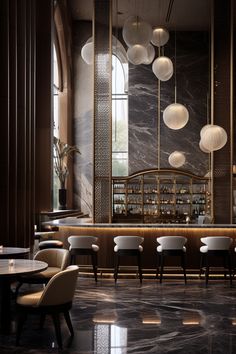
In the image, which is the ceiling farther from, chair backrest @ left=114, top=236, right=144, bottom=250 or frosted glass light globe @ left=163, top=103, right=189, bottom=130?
chair backrest @ left=114, top=236, right=144, bottom=250

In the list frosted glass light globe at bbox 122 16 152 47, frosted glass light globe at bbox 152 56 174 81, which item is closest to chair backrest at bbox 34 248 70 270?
frosted glass light globe at bbox 122 16 152 47

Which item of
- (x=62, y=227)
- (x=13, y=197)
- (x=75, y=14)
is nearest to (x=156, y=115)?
(x=75, y=14)

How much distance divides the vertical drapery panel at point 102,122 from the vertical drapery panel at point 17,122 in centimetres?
124

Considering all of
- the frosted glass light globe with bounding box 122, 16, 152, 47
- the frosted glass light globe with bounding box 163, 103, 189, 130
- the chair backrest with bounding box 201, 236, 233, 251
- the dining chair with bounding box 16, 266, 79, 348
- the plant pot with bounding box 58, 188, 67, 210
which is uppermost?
the frosted glass light globe with bounding box 122, 16, 152, 47

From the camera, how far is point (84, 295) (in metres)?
8.04

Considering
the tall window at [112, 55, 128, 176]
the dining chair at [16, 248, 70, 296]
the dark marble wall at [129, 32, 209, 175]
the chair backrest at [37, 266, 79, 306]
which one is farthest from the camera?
the tall window at [112, 55, 128, 176]

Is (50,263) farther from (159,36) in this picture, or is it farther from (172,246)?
(159,36)

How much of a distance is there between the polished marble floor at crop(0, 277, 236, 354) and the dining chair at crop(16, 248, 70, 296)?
544mm

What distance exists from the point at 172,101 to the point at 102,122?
24.3 ft

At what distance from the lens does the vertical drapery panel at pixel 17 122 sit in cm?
820

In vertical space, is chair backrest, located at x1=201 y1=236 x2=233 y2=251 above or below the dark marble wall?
Result: below

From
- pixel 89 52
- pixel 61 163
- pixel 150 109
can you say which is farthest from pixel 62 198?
pixel 89 52

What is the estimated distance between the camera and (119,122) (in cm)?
1764

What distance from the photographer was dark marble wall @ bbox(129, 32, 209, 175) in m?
17.2
